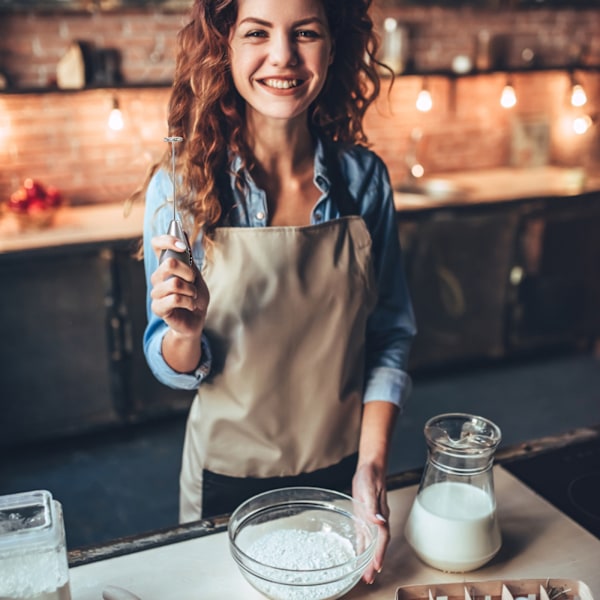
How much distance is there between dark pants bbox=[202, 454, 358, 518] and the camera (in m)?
1.58

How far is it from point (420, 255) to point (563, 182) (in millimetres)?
1163

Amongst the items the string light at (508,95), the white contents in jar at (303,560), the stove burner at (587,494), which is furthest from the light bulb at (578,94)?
the white contents in jar at (303,560)

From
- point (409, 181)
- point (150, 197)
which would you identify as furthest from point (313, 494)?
point (409, 181)

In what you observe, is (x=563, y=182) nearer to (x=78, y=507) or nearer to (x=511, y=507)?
(x=78, y=507)

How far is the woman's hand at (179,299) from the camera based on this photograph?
3.76 ft

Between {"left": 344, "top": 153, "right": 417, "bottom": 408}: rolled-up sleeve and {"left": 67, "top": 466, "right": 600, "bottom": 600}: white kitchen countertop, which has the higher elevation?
{"left": 344, "top": 153, "right": 417, "bottom": 408}: rolled-up sleeve

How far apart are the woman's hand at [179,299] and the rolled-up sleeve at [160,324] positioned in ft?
0.16

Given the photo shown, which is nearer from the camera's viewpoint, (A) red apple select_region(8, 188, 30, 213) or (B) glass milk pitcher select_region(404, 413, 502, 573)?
(B) glass milk pitcher select_region(404, 413, 502, 573)

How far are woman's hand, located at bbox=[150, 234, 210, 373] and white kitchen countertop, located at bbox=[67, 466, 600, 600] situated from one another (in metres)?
0.34

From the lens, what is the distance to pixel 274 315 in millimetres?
1510

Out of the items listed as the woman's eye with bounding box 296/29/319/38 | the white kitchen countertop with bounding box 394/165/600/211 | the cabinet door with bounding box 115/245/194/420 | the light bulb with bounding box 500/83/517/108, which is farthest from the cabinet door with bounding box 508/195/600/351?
the woman's eye with bounding box 296/29/319/38

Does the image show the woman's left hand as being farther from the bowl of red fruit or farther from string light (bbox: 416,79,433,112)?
string light (bbox: 416,79,433,112)

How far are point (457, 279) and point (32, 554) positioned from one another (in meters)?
3.33

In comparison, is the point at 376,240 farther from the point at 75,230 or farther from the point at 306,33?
the point at 75,230
